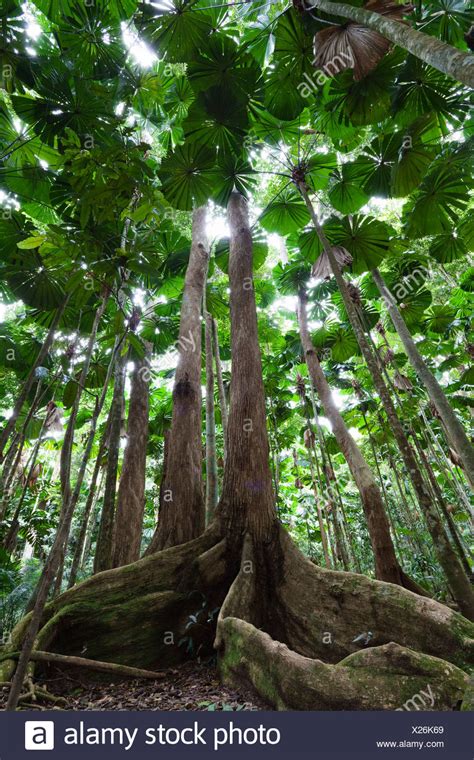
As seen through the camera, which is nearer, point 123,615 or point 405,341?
point 123,615

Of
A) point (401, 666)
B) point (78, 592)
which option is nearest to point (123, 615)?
point (78, 592)

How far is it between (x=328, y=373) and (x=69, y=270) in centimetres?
907

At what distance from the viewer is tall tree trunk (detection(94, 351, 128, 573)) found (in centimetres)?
358

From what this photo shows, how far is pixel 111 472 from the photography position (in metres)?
3.92

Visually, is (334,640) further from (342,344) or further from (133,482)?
(342,344)

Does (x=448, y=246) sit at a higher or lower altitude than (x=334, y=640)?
higher

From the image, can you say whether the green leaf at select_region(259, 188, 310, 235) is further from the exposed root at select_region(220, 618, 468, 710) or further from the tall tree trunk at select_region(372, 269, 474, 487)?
the exposed root at select_region(220, 618, 468, 710)

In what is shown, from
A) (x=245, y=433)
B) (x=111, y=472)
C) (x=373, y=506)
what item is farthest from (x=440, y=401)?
(x=111, y=472)

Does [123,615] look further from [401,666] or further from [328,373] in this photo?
[328,373]

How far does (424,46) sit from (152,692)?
4766mm

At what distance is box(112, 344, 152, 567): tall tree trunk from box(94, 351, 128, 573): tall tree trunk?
1886mm

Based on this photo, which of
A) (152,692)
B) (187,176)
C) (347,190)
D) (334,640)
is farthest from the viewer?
(347,190)

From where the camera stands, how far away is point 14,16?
4312 millimetres

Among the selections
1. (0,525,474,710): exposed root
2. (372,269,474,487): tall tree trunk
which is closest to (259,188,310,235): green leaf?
(372,269,474,487): tall tree trunk
